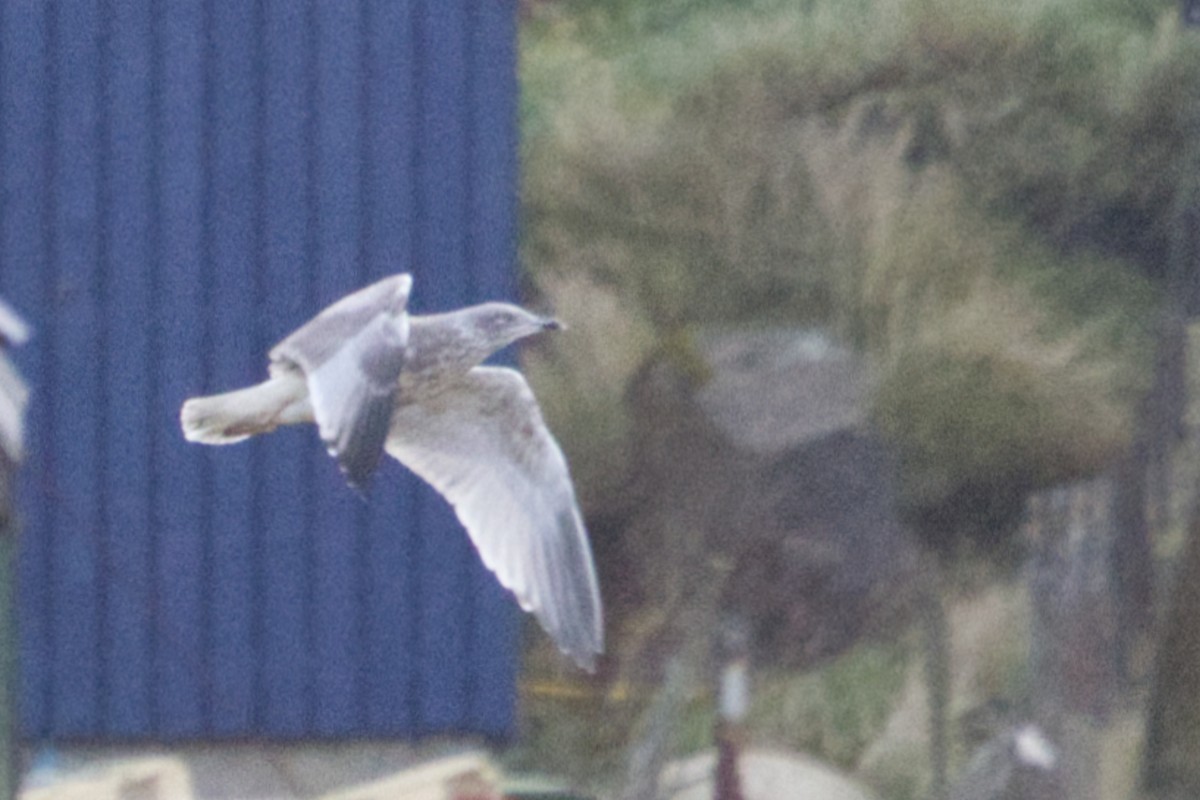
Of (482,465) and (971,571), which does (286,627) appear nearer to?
(482,465)

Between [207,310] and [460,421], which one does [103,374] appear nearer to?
[207,310]

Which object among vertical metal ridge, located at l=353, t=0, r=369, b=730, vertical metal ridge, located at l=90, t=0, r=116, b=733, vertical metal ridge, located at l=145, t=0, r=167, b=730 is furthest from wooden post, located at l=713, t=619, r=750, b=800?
vertical metal ridge, located at l=90, t=0, r=116, b=733

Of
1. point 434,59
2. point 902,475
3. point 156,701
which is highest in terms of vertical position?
point 434,59

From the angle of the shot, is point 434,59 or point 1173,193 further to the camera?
point 1173,193

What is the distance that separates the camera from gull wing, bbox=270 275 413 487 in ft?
16.0

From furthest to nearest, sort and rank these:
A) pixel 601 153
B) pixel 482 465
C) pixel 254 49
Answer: pixel 601 153 → pixel 254 49 → pixel 482 465

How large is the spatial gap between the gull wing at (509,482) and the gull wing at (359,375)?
0.57ft

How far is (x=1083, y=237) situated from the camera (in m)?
6.34

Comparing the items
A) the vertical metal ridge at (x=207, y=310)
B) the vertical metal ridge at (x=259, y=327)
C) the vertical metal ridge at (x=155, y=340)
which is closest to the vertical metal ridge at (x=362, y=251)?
the vertical metal ridge at (x=259, y=327)

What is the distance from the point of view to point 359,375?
4895 millimetres

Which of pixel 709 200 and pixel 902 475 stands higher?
pixel 709 200

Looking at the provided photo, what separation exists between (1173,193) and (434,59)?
1.79 metres

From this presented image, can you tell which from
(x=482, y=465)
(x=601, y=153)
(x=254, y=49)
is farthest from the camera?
(x=601, y=153)

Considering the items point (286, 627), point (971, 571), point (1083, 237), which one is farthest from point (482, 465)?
point (1083, 237)
